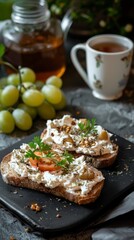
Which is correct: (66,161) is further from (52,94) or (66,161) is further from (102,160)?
(52,94)

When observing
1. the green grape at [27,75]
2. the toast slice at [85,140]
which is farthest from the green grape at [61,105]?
the toast slice at [85,140]

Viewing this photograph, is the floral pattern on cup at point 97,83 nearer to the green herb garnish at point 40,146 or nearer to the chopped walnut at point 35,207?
the green herb garnish at point 40,146

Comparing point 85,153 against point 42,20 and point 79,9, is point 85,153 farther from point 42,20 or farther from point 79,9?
point 79,9

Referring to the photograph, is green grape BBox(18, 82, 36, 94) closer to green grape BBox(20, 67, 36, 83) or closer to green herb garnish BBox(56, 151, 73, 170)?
green grape BBox(20, 67, 36, 83)

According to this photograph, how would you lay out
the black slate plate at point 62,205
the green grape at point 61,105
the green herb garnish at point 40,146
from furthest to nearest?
1. the green grape at point 61,105
2. the green herb garnish at point 40,146
3. the black slate plate at point 62,205

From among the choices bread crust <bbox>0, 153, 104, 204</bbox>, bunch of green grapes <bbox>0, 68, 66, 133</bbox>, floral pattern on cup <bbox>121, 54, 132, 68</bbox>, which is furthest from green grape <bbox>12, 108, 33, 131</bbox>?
floral pattern on cup <bbox>121, 54, 132, 68</bbox>
